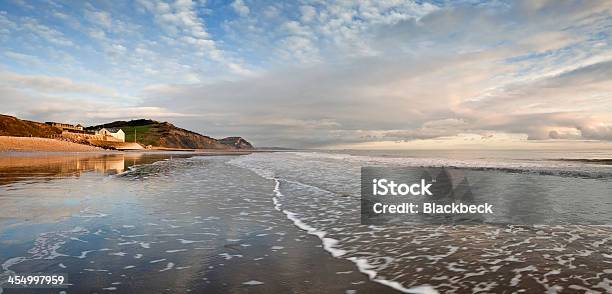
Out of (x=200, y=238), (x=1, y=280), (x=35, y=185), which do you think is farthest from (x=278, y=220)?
(x=35, y=185)

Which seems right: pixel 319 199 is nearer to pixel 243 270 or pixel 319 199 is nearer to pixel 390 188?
pixel 390 188

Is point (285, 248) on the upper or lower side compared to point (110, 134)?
lower

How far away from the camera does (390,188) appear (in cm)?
1905

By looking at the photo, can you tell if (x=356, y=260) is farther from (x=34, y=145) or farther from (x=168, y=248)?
(x=34, y=145)

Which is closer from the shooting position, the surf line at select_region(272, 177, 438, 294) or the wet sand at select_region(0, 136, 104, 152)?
the surf line at select_region(272, 177, 438, 294)

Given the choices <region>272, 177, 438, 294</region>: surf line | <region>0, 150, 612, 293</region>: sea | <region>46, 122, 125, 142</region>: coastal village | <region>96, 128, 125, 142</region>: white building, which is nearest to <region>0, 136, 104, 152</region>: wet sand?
<region>46, 122, 125, 142</region>: coastal village

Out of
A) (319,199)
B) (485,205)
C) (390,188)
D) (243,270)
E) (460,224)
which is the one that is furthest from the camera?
(390,188)

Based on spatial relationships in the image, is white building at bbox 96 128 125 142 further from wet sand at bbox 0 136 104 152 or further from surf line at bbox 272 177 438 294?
surf line at bbox 272 177 438 294

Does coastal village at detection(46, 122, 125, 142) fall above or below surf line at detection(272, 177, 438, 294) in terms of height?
above

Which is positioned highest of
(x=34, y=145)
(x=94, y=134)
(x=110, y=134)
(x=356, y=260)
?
(x=110, y=134)

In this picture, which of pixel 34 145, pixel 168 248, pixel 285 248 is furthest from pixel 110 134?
pixel 285 248

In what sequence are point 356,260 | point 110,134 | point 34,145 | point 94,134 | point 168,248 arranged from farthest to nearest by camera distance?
point 110,134 < point 94,134 < point 34,145 < point 168,248 < point 356,260

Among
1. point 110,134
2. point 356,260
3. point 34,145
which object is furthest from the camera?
point 110,134

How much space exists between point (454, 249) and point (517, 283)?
1992mm
